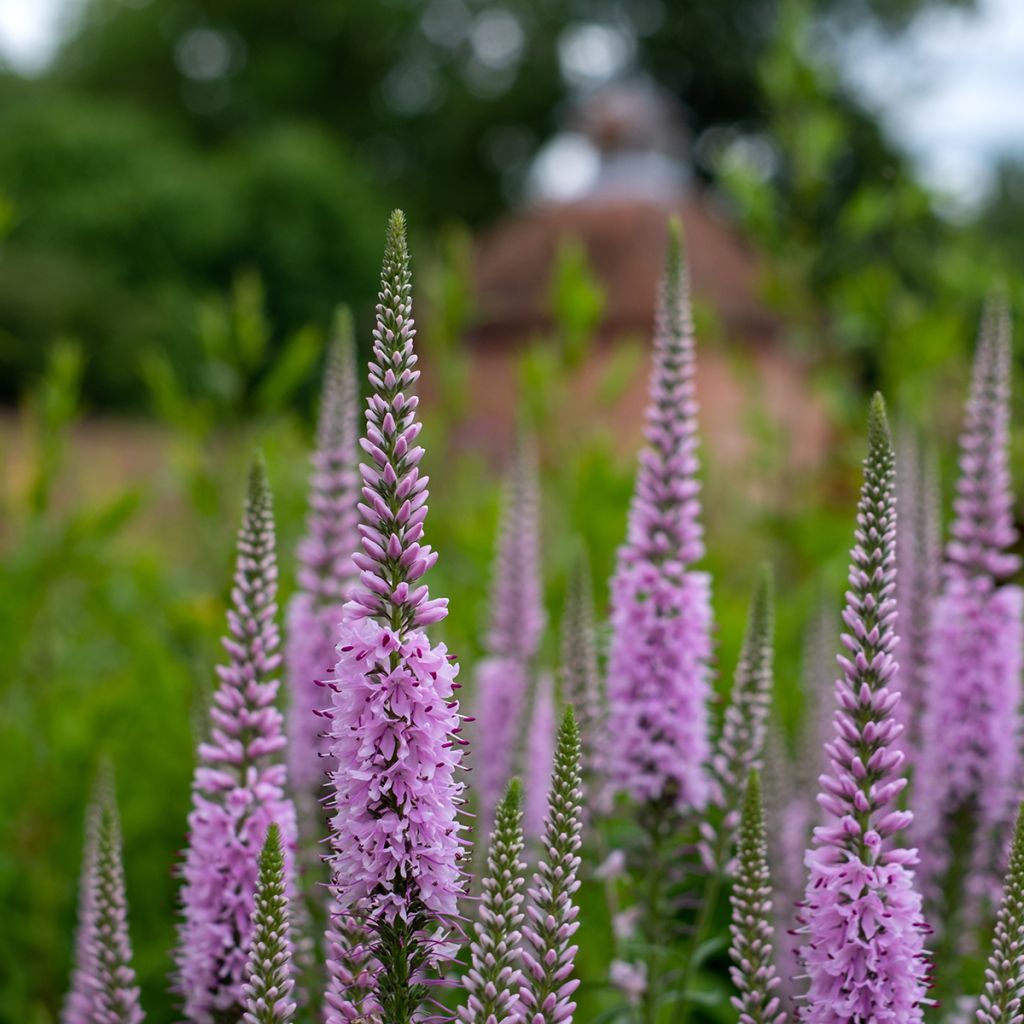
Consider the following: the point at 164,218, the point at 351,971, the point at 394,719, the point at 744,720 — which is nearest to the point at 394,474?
the point at 394,719

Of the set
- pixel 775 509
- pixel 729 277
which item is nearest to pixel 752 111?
pixel 729 277

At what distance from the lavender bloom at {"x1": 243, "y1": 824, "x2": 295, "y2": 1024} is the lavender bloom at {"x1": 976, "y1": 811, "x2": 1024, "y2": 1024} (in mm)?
991

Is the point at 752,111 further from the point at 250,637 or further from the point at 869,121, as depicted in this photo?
the point at 250,637

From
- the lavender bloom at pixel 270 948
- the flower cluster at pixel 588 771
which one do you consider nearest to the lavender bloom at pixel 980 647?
the flower cluster at pixel 588 771

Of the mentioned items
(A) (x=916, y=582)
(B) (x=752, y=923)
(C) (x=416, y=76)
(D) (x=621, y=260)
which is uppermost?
(C) (x=416, y=76)

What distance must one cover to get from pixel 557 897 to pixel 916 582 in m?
2.19

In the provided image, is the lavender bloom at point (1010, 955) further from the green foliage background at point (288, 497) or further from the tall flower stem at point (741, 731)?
the green foliage background at point (288, 497)

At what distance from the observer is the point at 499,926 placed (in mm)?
1778

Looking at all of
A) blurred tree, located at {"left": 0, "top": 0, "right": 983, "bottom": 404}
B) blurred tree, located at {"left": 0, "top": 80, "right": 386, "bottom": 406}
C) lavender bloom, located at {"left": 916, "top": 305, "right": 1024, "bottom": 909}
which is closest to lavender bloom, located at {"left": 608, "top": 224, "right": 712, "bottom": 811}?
lavender bloom, located at {"left": 916, "top": 305, "right": 1024, "bottom": 909}

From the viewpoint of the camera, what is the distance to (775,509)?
8.51 meters

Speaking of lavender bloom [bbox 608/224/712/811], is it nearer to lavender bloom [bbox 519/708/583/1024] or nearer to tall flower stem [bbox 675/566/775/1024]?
tall flower stem [bbox 675/566/775/1024]

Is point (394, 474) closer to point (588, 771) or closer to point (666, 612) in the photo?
point (666, 612)

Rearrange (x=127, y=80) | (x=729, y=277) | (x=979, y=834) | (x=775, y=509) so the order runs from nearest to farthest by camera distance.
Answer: (x=979, y=834) → (x=775, y=509) → (x=729, y=277) → (x=127, y=80)

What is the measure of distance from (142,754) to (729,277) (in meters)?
21.0
